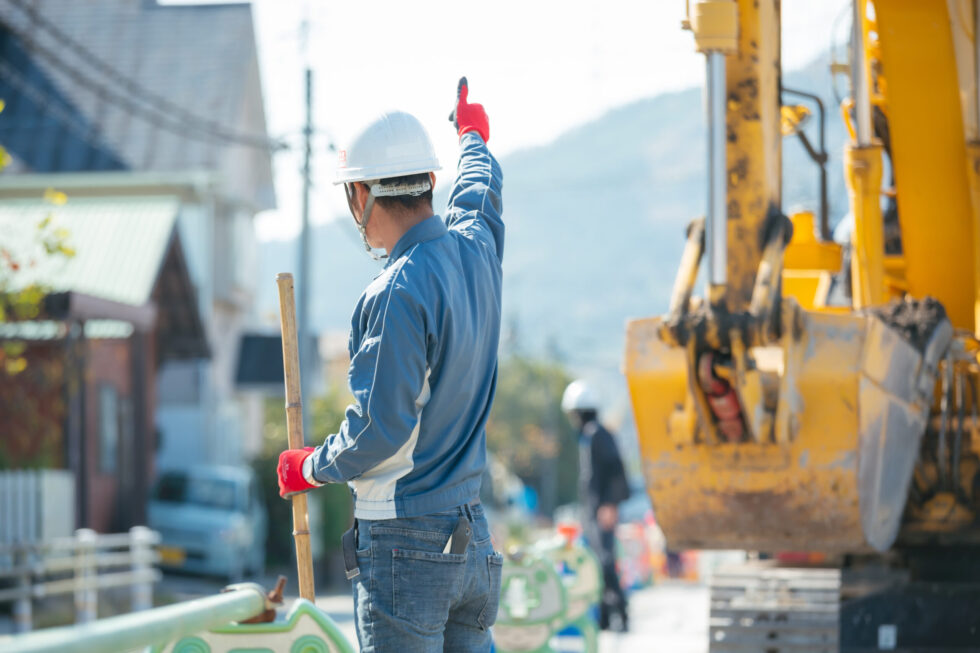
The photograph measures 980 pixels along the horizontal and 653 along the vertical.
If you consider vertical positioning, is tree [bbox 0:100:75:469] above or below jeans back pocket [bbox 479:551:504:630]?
above

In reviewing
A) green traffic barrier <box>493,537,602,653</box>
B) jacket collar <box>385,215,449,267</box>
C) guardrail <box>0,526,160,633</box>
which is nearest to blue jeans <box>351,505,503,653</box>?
jacket collar <box>385,215,449,267</box>

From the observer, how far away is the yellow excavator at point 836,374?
6227mm

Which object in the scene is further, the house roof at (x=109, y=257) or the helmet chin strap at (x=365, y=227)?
the house roof at (x=109, y=257)

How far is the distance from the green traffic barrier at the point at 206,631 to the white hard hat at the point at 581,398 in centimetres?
1054

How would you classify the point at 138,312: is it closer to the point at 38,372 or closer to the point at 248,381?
the point at 38,372

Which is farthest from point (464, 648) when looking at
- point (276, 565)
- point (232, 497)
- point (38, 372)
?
point (276, 565)

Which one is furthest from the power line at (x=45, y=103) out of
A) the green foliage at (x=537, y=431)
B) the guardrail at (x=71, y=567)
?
the green foliage at (x=537, y=431)

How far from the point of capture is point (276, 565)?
92.5ft

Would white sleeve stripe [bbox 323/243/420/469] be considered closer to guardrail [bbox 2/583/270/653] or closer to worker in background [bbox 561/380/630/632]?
guardrail [bbox 2/583/270/653]

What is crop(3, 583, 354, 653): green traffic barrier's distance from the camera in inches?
95.8

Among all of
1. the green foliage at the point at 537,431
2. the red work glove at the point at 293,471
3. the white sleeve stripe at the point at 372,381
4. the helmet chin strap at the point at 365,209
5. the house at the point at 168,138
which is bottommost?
the green foliage at the point at 537,431

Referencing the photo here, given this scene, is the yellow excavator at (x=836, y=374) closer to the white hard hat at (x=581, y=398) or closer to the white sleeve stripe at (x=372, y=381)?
the white sleeve stripe at (x=372, y=381)

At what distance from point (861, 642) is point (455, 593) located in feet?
11.6

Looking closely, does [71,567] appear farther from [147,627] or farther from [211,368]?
[211,368]
